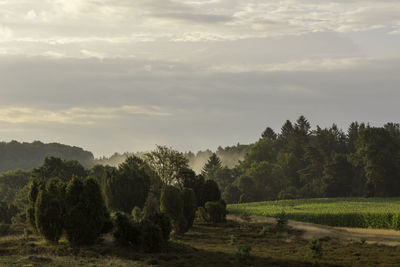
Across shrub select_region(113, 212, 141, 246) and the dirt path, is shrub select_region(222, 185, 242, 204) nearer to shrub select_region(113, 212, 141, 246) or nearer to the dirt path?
the dirt path

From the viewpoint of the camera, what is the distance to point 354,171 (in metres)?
110

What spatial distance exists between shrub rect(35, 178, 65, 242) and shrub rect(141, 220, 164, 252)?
688cm

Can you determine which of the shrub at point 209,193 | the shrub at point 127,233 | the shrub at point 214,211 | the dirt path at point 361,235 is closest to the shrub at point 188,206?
the shrub at point 214,211

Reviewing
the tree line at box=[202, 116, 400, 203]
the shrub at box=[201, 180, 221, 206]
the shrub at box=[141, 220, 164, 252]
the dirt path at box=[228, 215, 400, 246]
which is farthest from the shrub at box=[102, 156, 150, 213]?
the tree line at box=[202, 116, 400, 203]

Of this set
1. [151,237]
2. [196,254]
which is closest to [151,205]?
[151,237]

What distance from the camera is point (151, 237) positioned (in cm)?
3491

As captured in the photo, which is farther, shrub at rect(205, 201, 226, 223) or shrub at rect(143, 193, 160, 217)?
shrub at rect(143, 193, 160, 217)

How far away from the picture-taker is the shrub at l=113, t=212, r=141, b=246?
3581cm

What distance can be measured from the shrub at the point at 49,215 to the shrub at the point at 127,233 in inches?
179

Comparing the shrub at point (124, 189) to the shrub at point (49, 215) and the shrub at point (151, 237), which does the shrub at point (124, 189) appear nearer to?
the shrub at point (49, 215)

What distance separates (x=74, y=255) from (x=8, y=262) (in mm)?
4337

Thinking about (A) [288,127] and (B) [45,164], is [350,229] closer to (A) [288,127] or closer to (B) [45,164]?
Answer: (B) [45,164]

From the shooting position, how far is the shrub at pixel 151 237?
34781mm

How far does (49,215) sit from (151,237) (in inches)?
325
